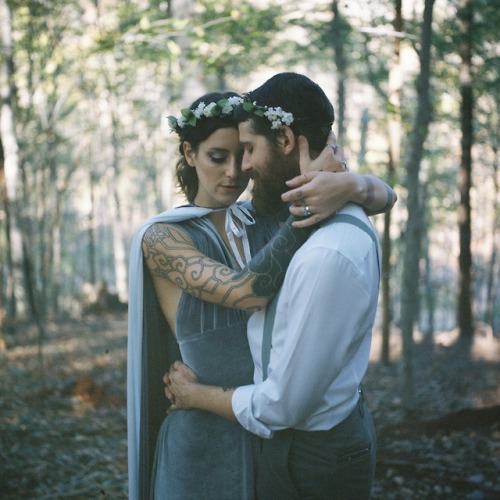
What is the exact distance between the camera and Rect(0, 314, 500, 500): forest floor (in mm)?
4863

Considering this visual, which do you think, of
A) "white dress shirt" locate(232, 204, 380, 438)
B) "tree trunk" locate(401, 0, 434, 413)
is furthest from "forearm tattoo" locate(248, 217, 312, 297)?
"tree trunk" locate(401, 0, 434, 413)

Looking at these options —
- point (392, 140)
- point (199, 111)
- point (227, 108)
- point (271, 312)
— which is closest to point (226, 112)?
point (227, 108)

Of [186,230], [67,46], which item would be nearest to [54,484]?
[186,230]

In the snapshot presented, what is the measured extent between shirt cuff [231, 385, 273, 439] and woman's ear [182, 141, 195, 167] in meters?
1.31

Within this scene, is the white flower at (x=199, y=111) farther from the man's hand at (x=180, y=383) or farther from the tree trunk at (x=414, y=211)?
the tree trunk at (x=414, y=211)

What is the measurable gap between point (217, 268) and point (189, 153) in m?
0.87

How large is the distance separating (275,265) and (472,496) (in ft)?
Result: 11.6

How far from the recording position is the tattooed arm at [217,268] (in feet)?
6.71

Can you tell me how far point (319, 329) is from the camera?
1765mm

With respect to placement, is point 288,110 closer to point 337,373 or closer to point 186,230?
point 186,230

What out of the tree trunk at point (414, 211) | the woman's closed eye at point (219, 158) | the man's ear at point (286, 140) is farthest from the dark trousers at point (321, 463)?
the tree trunk at point (414, 211)

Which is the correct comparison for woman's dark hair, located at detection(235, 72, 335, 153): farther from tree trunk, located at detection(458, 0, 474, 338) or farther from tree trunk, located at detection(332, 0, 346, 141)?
tree trunk, located at detection(458, 0, 474, 338)

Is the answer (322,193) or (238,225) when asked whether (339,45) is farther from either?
(322,193)

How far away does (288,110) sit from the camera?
2.12 meters
